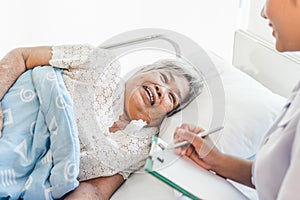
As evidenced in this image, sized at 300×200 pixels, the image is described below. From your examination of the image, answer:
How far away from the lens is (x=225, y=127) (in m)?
1.17

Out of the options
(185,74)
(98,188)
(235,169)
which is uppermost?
(185,74)

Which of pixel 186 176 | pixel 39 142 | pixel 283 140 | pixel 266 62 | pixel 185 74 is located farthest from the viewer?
pixel 266 62

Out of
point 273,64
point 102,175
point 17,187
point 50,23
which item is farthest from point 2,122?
point 273,64

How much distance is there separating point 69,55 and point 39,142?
35 centimetres

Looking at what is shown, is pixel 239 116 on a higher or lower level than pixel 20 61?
lower

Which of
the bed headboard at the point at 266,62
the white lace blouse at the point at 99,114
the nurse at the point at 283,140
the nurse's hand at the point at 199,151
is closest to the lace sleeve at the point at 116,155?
the white lace blouse at the point at 99,114

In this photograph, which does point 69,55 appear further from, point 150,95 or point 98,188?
point 98,188

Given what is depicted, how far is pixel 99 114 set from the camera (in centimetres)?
124

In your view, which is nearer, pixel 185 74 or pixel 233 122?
pixel 233 122

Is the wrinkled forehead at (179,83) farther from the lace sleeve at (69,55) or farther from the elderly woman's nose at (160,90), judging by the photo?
the lace sleeve at (69,55)

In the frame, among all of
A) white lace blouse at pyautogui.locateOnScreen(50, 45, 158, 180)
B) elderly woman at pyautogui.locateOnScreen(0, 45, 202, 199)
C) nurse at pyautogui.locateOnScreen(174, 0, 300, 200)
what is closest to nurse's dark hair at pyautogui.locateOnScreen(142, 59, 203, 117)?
elderly woman at pyautogui.locateOnScreen(0, 45, 202, 199)

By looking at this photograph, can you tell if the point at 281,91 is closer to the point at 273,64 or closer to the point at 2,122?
the point at 273,64

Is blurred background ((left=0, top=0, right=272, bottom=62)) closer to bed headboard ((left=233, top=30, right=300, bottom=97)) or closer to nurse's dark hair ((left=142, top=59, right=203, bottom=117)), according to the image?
bed headboard ((left=233, top=30, right=300, bottom=97))

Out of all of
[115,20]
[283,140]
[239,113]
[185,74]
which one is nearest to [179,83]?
[185,74]
